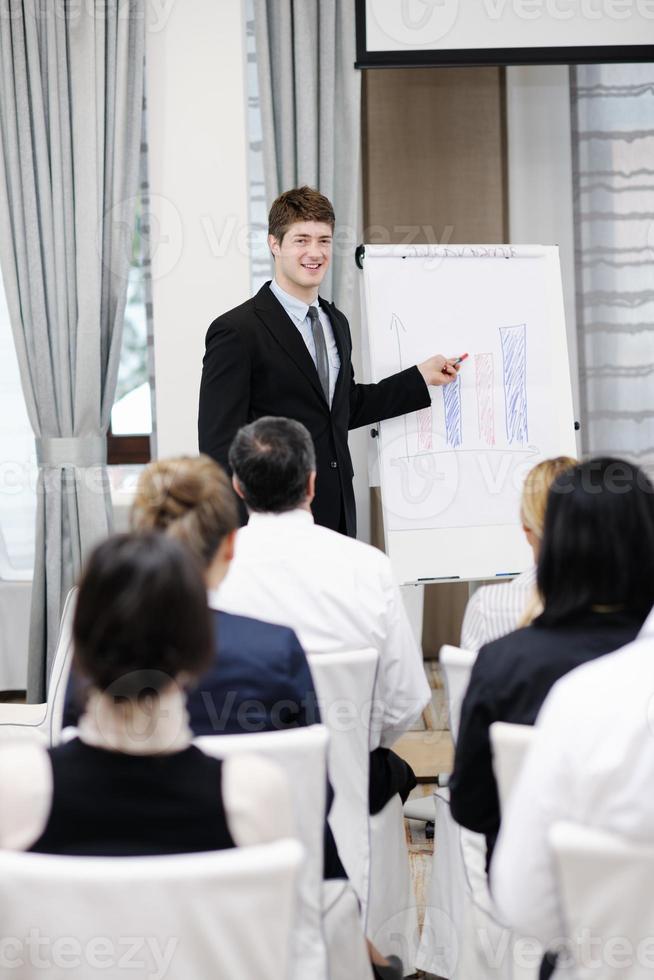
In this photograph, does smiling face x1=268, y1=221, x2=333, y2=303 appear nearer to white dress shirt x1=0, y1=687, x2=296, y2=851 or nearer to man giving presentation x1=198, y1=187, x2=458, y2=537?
man giving presentation x1=198, y1=187, x2=458, y2=537

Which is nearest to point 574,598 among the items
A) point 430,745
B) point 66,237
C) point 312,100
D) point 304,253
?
point 304,253

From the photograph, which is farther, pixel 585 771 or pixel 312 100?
pixel 312 100

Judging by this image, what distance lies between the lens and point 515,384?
3.53 m

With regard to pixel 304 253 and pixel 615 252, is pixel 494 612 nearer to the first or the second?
pixel 304 253

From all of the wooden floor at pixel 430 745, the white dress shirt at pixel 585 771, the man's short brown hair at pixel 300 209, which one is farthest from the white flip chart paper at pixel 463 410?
the white dress shirt at pixel 585 771

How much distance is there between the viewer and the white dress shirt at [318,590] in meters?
1.93

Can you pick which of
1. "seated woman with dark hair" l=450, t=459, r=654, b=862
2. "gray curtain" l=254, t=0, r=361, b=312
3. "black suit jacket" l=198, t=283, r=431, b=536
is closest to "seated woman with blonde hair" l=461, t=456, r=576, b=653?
"seated woman with dark hair" l=450, t=459, r=654, b=862

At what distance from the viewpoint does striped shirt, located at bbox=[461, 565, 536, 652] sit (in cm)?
198

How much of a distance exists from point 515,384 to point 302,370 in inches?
29.4

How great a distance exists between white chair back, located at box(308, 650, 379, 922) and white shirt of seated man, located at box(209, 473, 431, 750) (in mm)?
87

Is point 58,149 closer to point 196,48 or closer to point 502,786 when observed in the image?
point 196,48

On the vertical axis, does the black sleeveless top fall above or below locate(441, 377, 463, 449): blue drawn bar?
below

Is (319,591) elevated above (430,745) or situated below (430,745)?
above

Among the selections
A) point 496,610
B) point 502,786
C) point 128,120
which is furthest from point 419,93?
point 502,786
